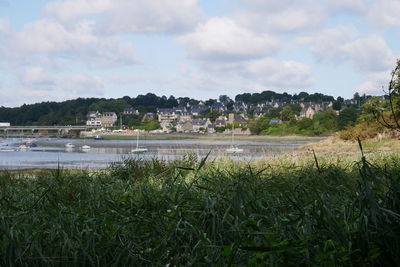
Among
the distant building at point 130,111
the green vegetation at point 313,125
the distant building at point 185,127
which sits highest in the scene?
the distant building at point 130,111

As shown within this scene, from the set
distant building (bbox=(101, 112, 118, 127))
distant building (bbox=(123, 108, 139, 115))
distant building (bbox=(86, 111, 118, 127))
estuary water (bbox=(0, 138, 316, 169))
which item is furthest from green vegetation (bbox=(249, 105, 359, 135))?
distant building (bbox=(123, 108, 139, 115))

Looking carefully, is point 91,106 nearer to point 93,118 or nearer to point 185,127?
point 93,118

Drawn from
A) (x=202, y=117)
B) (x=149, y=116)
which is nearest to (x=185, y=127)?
(x=202, y=117)

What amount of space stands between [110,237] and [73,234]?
29 cm

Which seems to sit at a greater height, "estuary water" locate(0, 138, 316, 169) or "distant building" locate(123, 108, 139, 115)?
"distant building" locate(123, 108, 139, 115)

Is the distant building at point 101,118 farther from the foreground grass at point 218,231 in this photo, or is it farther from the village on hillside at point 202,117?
the foreground grass at point 218,231

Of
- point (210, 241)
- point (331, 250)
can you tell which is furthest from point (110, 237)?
point (331, 250)

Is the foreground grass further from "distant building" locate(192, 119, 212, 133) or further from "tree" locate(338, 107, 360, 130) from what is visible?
"distant building" locate(192, 119, 212, 133)

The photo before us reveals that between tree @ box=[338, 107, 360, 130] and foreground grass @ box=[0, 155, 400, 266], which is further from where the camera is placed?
tree @ box=[338, 107, 360, 130]

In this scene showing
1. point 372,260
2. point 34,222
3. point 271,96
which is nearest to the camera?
point 372,260

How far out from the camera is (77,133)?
11100cm

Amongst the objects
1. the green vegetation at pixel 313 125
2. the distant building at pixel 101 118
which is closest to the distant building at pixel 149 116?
the distant building at pixel 101 118

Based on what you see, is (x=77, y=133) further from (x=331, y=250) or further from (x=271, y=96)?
(x=331, y=250)

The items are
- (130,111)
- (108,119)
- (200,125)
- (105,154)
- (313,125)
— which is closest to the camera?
(105,154)
